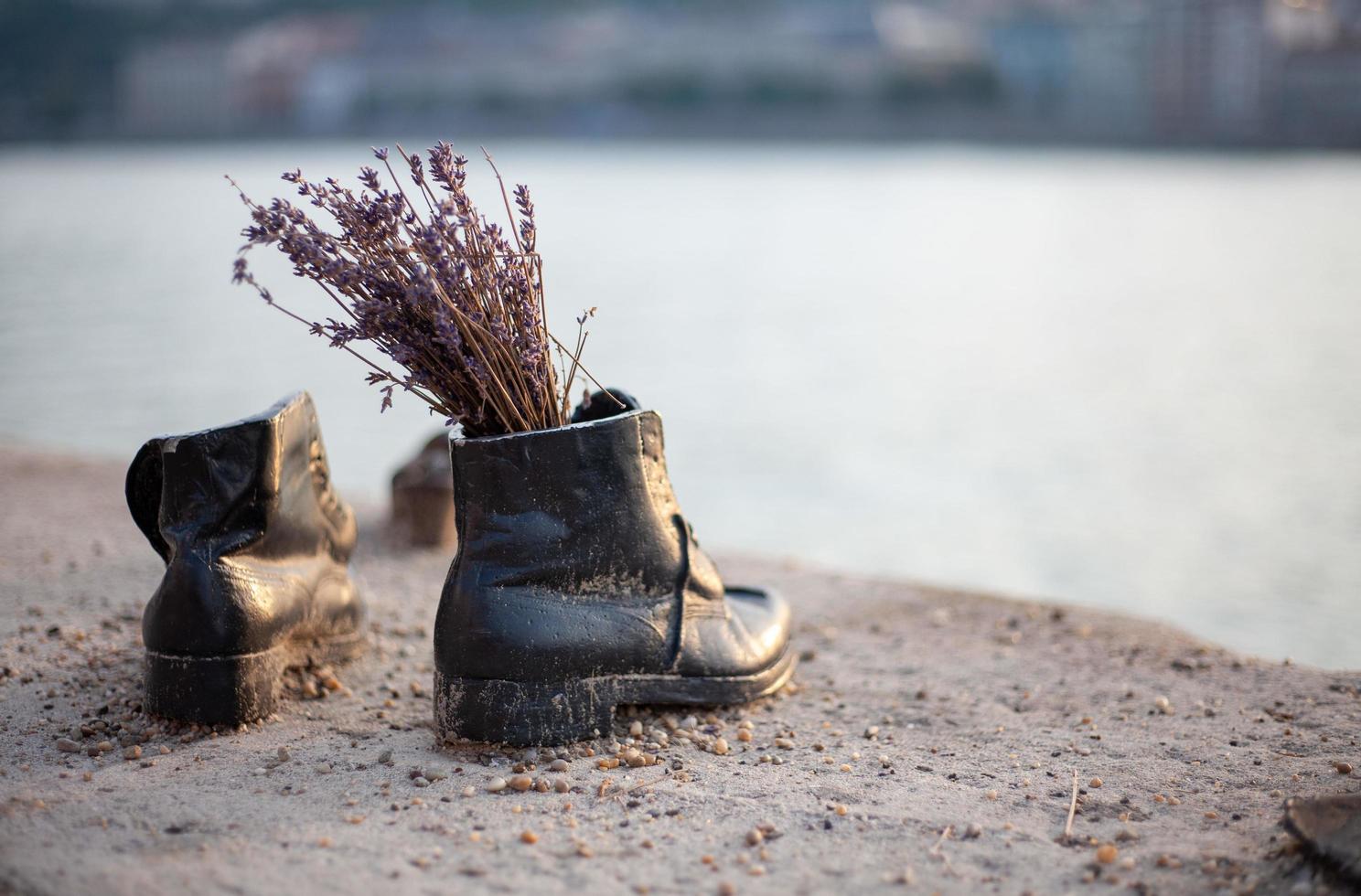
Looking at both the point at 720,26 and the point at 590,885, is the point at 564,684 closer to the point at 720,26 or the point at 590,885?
the point at 590,885

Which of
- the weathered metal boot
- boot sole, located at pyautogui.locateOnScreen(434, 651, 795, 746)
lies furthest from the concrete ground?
the weathered metal boot

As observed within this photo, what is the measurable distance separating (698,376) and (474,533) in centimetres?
930

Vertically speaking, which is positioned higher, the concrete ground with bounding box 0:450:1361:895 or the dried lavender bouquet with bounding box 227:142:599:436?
the dried lavender bouquet with bounding box 227:142:599:436

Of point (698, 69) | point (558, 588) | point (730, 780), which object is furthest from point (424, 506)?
point (698, 69)

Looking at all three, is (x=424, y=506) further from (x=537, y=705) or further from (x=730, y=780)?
(x=730, y=780)

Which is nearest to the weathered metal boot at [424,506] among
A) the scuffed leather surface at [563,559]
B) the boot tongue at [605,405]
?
the boot tongue at [605,405]

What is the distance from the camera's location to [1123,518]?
24.0ft

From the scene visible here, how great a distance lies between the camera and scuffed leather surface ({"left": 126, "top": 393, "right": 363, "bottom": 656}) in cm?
279

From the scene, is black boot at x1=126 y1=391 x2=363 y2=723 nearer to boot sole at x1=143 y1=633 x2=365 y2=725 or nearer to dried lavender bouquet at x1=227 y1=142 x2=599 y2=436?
boot sole at x1=143 y1=633 x2=365 y2=725

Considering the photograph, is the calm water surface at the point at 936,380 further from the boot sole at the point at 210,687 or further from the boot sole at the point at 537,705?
the boot sole at the point at 210,687

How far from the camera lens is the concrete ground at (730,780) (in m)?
2.27

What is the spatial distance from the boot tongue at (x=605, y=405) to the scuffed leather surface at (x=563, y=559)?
133 millimetres

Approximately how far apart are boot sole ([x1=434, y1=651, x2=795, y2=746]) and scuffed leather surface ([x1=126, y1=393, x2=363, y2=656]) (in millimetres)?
398

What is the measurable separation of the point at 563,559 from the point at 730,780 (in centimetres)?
52
